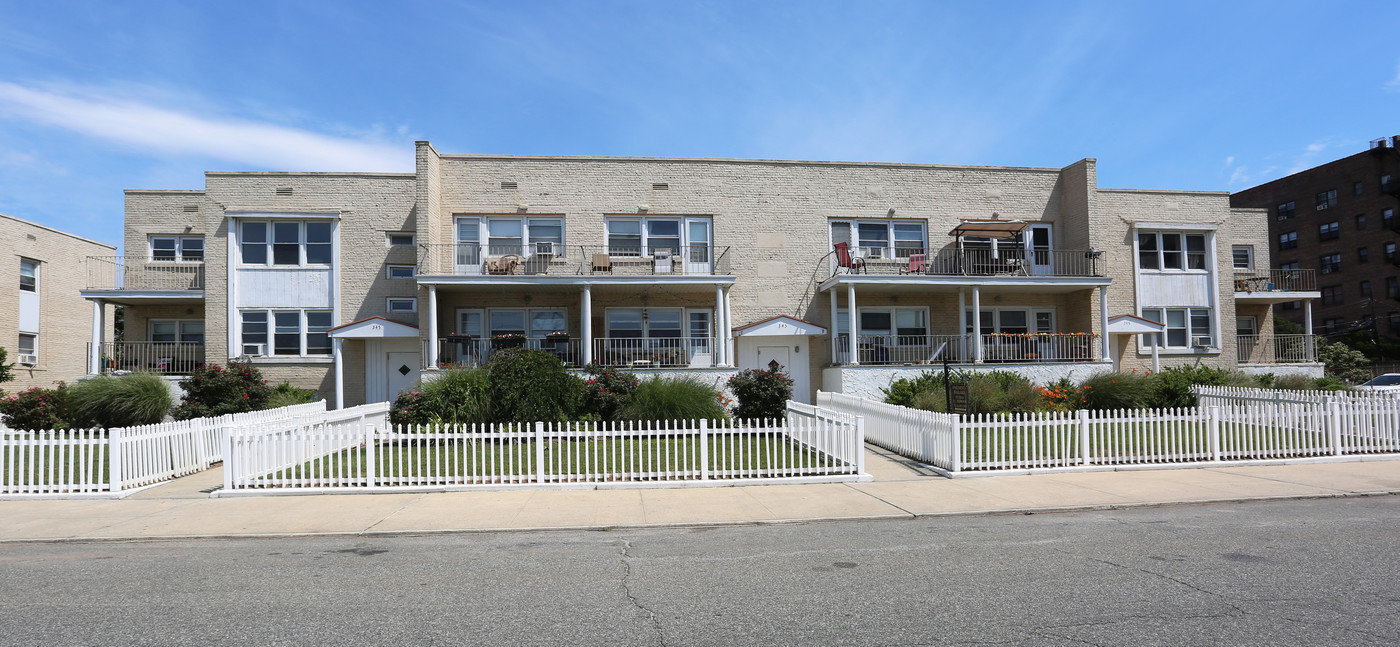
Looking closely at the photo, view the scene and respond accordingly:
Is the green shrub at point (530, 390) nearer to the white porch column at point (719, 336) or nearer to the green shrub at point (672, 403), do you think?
the green shrub at point (672, 403)

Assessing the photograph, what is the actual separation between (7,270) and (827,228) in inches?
1099

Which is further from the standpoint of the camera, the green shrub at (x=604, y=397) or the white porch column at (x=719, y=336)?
the white porch column at (x=719, y=336)

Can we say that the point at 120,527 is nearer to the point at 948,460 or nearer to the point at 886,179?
Answer: the point at 948,460

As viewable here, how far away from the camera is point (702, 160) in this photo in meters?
24.6

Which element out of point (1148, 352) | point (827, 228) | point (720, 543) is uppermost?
point (827, 228)

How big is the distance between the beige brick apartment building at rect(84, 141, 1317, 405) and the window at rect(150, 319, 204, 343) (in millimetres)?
63

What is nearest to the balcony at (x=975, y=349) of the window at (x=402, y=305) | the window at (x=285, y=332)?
the window at (x=402, y=305)

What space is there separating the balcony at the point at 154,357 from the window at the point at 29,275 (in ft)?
25.3

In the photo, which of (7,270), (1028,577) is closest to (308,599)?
(1028,577)

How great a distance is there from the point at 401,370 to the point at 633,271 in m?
7.48

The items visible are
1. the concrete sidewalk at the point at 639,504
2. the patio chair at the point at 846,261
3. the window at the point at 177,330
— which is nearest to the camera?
the concrete sidewalk at the point at 639,504

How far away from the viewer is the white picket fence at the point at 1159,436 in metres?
12.1

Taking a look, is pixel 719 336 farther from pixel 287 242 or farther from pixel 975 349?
pixel 287 242

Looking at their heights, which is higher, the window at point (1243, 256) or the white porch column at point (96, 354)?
the window at point (1243, 256)
